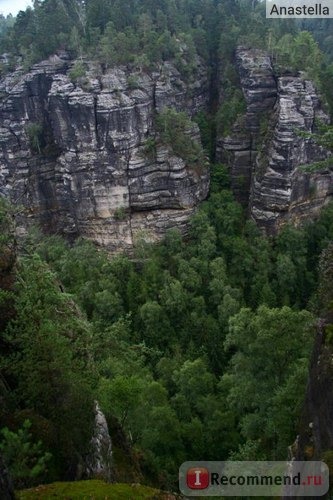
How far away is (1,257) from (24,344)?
14.8ft

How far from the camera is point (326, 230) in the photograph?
147 feet

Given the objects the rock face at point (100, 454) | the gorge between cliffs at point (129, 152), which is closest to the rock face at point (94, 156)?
the gorge between cliffs at point (129, 152)

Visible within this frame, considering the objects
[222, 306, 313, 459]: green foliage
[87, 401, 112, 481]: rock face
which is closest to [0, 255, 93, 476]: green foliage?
[87, 401, 112, 481]: rock face

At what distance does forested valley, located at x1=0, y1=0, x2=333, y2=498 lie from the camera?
41.0ft

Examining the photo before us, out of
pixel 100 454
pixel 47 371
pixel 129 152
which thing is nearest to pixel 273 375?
pixel 100 454

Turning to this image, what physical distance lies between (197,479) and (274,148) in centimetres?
3296

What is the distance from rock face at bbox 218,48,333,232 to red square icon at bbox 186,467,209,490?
100 feet

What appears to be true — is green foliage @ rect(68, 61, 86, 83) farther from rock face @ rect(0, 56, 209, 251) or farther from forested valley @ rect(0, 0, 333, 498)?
rock face @ rect(0, 56, 209, 251)

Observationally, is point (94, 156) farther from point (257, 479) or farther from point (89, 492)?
point (89, 492)

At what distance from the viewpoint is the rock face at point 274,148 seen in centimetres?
4325

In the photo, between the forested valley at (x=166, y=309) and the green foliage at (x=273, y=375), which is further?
the green foliage at (x=273, y=375)

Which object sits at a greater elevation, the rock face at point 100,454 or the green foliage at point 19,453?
the green foliage at point 19,453

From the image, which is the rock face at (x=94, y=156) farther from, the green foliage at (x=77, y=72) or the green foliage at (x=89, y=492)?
the green foliage at (x=89, y=492)

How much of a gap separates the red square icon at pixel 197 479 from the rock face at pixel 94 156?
30447mm
